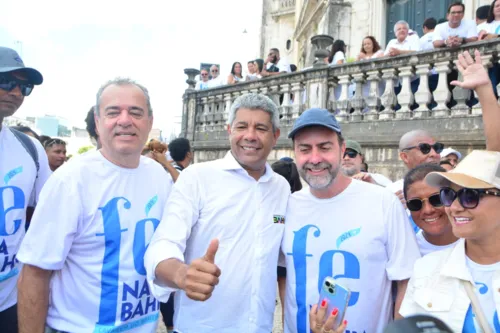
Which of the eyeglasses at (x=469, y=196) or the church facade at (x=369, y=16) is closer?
the eyeglasses at (x=469, y=196)

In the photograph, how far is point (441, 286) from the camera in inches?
73.3

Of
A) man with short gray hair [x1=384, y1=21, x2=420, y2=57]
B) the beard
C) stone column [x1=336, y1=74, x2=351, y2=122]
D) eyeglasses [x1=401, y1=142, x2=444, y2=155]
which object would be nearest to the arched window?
man with short gray hair [x1=384, y1=21, x2=420, y2=57]

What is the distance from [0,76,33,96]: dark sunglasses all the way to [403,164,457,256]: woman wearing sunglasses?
260 cm

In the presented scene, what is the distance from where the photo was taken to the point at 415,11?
37.2 feet

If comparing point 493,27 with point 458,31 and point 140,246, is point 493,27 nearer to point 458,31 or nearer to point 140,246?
point 458,31

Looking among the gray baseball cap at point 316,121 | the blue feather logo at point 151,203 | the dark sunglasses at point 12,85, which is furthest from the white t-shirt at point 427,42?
the dark sunglasses at point 12,85

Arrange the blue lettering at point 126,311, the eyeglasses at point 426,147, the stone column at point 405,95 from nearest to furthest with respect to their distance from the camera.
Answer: the blue lettering at point 126,311
the eyeglasses at point 426,147
the stone column at point 405,95

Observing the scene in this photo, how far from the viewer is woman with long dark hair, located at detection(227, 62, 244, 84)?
10.2m

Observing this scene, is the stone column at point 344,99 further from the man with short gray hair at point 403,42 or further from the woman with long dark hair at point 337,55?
the man with short gray hair at point 403,42

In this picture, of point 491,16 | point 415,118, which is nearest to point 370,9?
point 491,16

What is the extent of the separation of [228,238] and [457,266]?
3.88 ft

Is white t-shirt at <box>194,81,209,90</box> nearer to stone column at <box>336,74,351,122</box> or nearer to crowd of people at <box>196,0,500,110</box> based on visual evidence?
crowd of people at <box>196,0,500,110</box>

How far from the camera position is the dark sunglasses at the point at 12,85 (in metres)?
2.53

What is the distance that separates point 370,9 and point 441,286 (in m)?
12.2
